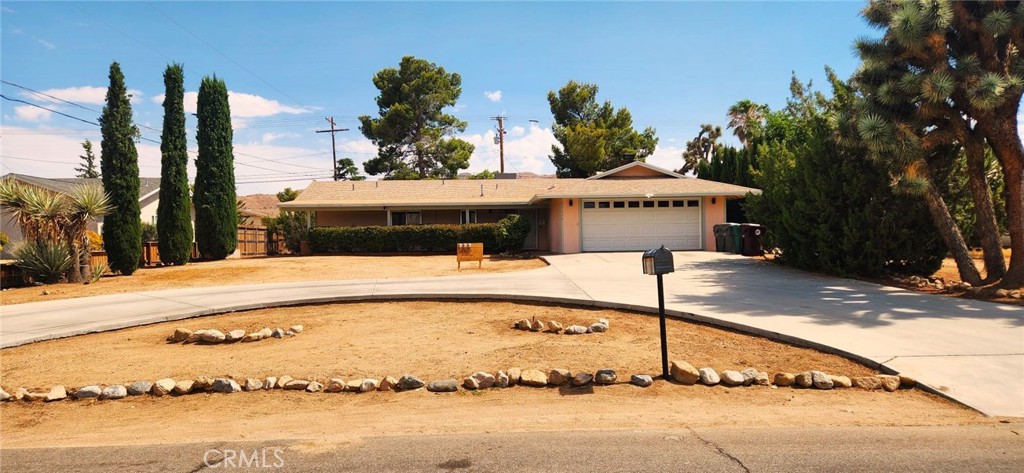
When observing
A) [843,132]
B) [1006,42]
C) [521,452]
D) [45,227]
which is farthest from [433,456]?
[45,227]

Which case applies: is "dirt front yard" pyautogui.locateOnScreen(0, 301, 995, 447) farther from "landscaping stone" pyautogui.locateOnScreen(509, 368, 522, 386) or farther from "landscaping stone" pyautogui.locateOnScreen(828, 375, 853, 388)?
"landscaping stone" pyautogui.locateOnScreen(509, 368, 522, 386)

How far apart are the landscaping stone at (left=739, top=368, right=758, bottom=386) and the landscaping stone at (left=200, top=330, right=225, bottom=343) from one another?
6929 mm

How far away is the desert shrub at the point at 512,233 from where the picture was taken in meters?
23.5

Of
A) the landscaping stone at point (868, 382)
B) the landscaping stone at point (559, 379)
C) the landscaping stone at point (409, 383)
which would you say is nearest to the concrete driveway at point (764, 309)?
the landscaping stone at point (868, 382)

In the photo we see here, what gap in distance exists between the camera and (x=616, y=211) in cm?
2319

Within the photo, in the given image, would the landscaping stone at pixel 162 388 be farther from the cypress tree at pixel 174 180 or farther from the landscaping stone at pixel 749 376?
the cypress tree at pixel 174 180

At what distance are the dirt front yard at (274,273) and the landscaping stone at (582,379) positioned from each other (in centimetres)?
1047

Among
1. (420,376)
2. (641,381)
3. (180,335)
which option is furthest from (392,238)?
(641,381)

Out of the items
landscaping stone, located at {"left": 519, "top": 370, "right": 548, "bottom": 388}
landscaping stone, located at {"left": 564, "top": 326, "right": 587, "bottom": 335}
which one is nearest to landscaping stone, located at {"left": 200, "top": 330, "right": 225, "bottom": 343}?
landscaping stone, located at {"left": 519, "top": 370, "right": 548, "bottom": 388}

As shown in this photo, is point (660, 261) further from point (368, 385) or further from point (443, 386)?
point (368, 385)

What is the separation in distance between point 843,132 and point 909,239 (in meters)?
3.02

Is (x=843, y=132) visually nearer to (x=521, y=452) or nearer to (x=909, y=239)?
(x=909, y=239)

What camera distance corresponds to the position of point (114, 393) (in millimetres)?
6008

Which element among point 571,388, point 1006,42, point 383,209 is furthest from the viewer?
point 383,209
